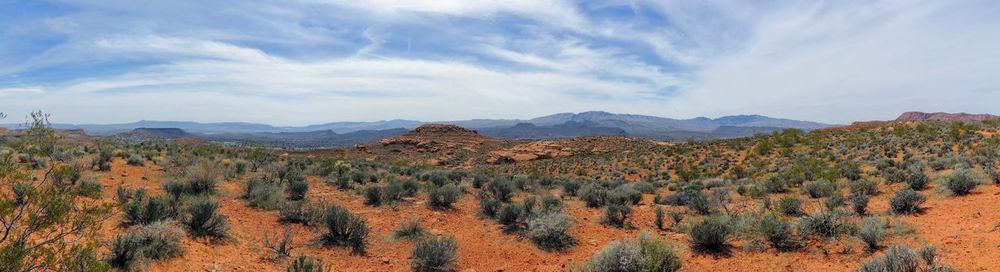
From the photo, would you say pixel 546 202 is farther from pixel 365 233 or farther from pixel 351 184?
pixel 351 184

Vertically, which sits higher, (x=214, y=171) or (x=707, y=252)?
(x=214, y=171)

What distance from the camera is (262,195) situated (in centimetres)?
1202

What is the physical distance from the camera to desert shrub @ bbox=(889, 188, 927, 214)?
1024 cm

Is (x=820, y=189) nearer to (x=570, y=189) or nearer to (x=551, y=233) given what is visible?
(x=570, y=189)

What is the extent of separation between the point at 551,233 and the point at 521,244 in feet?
2.14

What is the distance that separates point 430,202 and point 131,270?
725cm

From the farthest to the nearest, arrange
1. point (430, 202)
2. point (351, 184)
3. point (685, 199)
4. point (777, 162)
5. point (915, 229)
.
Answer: point (777, 162), point (351, 184), point (685, 199), point (430, 202), point (915, 229)

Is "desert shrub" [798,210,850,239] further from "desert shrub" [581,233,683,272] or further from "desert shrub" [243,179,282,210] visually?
"desert shrub" [243,179,282,210]

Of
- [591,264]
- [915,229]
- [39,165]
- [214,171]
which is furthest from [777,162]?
[39,165]

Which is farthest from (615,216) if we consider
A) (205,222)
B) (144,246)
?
(144,246)

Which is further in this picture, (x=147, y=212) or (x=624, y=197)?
(x=624, y=197)

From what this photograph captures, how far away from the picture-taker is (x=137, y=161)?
57.9 ft

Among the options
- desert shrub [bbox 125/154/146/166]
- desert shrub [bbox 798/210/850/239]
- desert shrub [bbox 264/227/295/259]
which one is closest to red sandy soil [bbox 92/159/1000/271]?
desert shrub [bbox 264/227/295/259]

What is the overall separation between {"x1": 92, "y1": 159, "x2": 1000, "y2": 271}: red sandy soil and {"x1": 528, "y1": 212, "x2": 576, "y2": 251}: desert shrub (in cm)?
20
